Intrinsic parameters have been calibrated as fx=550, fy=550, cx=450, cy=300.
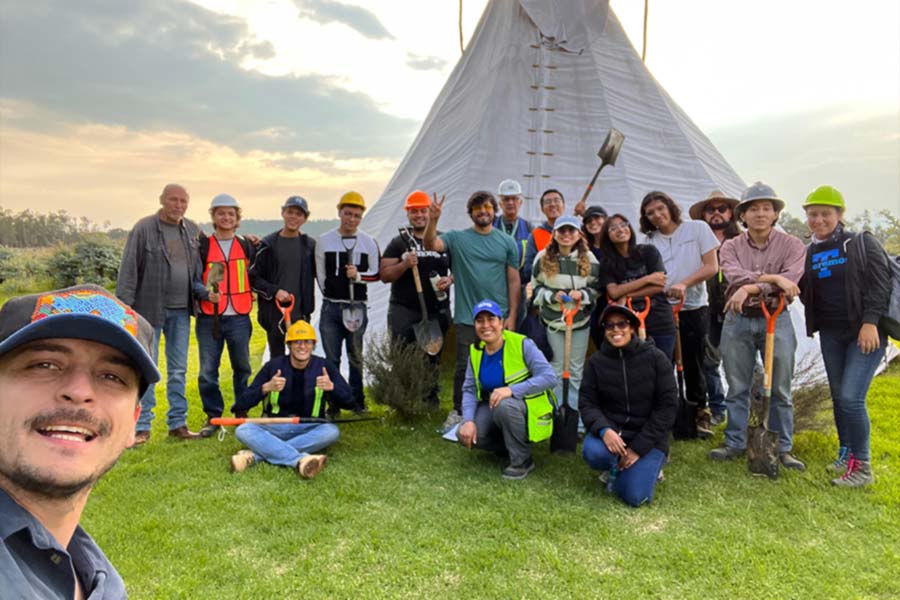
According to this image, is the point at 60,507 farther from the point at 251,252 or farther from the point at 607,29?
the point at 607,29

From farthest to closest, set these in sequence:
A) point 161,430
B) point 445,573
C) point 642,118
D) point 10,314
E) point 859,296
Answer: point 642,118, point 161,430, point 859,296, point 445,573, point 10,314

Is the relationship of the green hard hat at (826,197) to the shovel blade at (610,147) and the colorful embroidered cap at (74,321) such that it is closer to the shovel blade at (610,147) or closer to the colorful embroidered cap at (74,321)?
the shovel blade at (610,147)

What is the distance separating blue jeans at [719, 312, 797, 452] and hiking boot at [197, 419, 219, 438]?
3758 millimetres

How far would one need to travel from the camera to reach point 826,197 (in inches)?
128

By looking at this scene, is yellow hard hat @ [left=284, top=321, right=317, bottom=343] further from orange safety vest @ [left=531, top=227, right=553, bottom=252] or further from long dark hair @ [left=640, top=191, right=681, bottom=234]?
long dark hair @ [left=640, top=191, right=681, bottom=234]

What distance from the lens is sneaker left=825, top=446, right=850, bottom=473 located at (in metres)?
3.37

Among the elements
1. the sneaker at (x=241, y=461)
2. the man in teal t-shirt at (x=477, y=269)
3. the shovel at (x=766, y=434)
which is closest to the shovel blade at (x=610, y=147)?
the man in teal t-shirt at (x=477, y=269)

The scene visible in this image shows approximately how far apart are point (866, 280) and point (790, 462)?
1.22 meters

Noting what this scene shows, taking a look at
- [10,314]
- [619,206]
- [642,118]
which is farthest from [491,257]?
[642,118]

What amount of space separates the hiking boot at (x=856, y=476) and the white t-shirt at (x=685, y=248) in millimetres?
1424

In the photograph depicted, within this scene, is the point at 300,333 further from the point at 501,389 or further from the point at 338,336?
the point at 501,389

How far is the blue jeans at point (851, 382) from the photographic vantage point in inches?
126

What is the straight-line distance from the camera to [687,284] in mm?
3773

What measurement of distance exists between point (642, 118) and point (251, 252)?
5.18m
